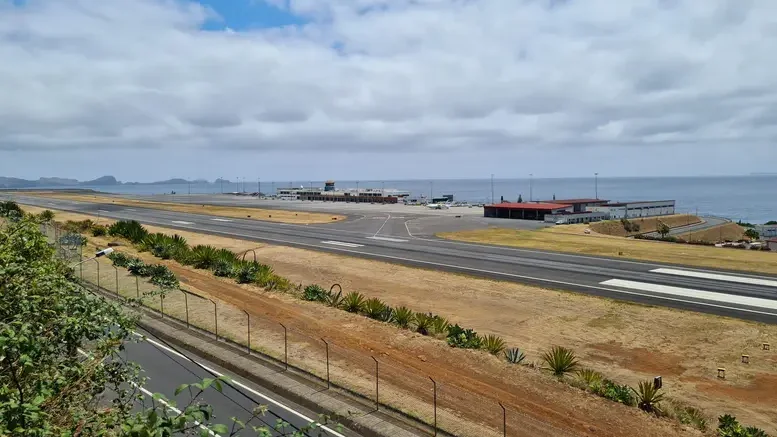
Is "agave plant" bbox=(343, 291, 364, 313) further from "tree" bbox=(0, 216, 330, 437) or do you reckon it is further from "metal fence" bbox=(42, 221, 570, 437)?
"tree" bbox=(0, 216, 330, 437)

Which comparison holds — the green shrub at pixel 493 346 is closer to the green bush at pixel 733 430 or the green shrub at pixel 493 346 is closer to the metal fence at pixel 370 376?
the metal fence at pixel 370 376

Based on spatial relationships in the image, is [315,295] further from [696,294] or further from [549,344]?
[696,294]

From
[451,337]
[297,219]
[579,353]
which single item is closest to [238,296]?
[451,337]

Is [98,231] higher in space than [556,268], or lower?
higher

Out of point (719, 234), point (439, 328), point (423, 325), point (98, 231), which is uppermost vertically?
point (98, 231)

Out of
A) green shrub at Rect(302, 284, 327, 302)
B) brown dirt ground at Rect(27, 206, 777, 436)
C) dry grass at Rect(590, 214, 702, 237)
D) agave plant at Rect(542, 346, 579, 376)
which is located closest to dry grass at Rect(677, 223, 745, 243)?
dry grass at Rect(590, 214, 702, 237)

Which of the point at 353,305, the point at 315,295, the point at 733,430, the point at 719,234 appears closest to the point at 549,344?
the point at 733,430
